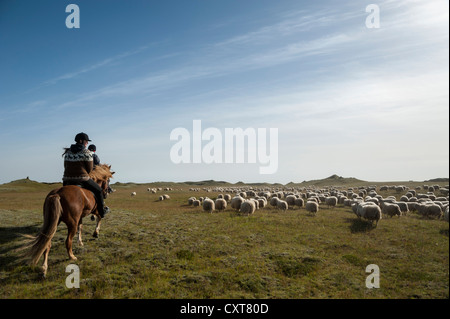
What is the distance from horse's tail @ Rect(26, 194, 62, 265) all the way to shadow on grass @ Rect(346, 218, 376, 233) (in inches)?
697

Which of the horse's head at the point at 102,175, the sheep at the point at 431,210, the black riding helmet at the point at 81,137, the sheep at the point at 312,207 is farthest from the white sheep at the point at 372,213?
the black riding helmet at the point at 81,137

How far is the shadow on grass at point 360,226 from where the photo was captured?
55.9ft

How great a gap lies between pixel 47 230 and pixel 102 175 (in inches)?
200

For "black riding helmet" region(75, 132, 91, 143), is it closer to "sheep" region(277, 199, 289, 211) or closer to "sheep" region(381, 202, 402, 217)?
"sheep" region(277, 199, 289, 211)

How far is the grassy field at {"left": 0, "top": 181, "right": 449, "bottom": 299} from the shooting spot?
752 cm

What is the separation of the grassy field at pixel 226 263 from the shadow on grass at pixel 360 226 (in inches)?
45.7

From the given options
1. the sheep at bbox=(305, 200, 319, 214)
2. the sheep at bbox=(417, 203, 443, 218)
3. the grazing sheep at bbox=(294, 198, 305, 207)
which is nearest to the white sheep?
the sheep at bbox=(305, 200, 319, 214)

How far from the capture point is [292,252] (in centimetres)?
1147

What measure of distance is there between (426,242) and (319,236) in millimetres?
5769

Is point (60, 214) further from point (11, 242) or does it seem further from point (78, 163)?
point (11, 242)

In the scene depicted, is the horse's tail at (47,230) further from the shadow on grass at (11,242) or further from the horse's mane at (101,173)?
the horse's mane at (101,173)
